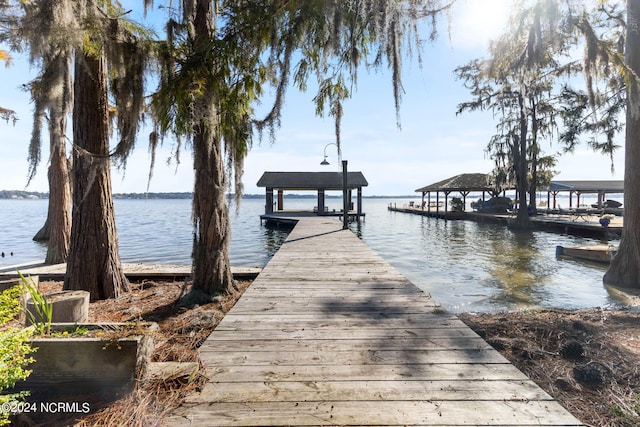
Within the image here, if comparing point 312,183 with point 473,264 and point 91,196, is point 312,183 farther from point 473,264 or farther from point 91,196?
point 91,196

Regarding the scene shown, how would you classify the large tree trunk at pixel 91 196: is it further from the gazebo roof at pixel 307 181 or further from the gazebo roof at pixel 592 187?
the gazebo roof at pixel 592 187

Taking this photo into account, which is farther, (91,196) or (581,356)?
(91,196)

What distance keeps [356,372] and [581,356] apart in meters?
3.08

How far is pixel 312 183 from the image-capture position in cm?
2983

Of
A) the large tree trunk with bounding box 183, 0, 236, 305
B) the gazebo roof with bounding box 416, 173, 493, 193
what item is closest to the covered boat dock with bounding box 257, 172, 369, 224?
the gazebo roof with bounding box 416, 173, 493, 193

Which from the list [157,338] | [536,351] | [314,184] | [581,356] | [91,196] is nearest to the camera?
[157,338]

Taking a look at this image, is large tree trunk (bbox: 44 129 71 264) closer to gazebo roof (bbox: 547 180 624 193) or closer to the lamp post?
the lamp post

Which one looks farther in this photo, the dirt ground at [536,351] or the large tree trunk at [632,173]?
the large tree trunk at [632,173]

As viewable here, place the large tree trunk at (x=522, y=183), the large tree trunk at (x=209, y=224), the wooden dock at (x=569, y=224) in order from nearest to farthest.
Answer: the large tree trunk at (x=209, y=224)
the wooden dock at (x=569, y=224)
the large tree trunk at (x=522, y=183)

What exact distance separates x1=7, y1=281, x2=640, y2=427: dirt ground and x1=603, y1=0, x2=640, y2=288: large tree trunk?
331 cm

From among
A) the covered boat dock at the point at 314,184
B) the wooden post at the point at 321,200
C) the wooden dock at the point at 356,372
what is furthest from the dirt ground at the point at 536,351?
the wooden post at the point at 321,200

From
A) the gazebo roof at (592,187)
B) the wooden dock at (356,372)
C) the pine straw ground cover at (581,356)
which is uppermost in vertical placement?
the gazebo roof at (592,187)

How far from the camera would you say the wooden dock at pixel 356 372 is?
5.67 feet

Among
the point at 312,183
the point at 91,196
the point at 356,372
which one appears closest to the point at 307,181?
the point at 312,183
